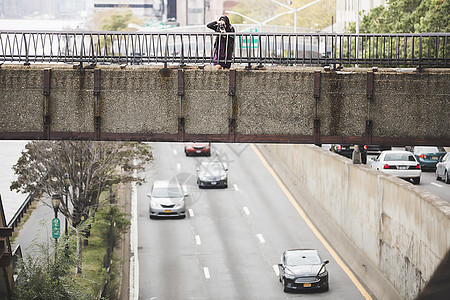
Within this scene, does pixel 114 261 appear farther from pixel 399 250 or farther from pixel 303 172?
pixel 303 172

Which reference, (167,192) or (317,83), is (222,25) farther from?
(167,192)

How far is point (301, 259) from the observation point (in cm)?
3284

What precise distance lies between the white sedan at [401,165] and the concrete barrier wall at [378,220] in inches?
110

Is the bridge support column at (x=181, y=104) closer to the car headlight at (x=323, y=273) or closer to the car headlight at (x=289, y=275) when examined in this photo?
the car headlight at (x=289, y=275)

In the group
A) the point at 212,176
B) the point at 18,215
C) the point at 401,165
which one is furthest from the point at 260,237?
the point at 18,215

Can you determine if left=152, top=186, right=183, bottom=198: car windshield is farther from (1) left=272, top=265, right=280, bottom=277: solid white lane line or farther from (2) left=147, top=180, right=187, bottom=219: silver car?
(1) left=272, top=265, right=280, bottom=277: solid white lane line

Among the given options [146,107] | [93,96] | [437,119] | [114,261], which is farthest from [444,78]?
[114,261]

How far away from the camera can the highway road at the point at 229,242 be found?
32906mm

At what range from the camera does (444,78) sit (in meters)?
20.5

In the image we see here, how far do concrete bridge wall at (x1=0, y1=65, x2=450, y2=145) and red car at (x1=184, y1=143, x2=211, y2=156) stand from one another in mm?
38690

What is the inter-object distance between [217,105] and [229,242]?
66.1 feet

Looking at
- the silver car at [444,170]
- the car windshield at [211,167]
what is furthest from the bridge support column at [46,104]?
the car windshield at [211,167]

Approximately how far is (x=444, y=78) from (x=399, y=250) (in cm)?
1046

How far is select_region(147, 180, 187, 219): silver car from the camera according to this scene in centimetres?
4431
